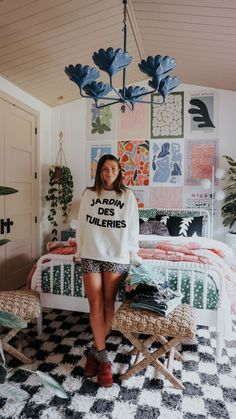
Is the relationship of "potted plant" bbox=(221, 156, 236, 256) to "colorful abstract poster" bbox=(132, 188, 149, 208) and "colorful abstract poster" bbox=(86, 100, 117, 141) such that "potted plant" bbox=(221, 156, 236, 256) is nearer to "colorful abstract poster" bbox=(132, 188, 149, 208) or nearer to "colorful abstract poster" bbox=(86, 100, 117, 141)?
"colorful abstract poster" bbox=(132, 188, 149, 208)

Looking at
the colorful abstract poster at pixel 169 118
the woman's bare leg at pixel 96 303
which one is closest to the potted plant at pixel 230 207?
the colorful abstract poster at pixel 169 118

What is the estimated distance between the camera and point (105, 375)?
1.82m

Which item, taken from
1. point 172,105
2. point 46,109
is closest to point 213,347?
point 172,105

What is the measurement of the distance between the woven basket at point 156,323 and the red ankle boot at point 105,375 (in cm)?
27

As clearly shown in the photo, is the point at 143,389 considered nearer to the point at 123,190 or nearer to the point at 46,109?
the point at 123,190

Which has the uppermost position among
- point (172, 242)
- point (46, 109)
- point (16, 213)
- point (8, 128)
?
point (46, 109)

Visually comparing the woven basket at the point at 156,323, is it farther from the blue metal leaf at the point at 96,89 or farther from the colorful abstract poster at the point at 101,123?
the colorful abstract poster at the point at 101,123

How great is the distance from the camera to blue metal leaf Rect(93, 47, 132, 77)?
1.81m

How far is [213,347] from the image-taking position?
2.30 metres

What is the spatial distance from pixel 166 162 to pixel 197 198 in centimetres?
67

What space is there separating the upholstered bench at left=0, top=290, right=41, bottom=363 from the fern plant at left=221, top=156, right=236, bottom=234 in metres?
2.71

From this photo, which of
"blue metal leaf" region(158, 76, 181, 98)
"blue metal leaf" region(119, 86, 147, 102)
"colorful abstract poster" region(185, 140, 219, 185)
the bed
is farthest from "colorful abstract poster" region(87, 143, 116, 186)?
→ "blue metal leaf" region(158, 76, 181, 98)

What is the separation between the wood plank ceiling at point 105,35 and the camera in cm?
235

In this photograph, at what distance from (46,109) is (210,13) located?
2748mm
